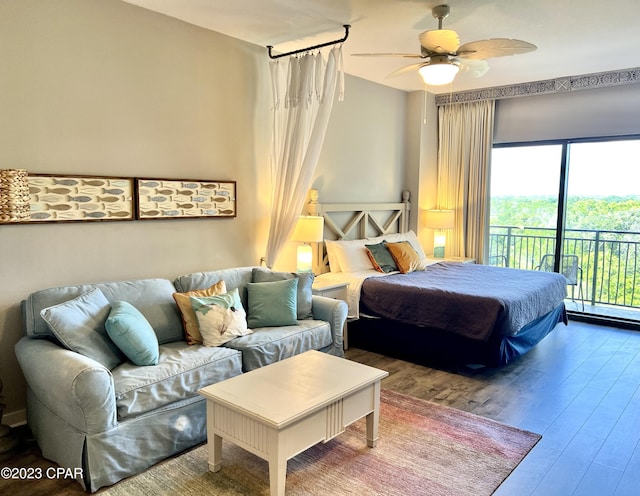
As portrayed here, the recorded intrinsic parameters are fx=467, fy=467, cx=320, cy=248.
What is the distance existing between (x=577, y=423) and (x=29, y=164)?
3799 millimetres

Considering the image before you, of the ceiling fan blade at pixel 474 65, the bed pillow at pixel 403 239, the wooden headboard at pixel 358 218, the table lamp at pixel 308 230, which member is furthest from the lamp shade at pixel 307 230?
the ceiling fan blade at pixel 474 65

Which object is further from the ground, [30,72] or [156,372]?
[30,72]

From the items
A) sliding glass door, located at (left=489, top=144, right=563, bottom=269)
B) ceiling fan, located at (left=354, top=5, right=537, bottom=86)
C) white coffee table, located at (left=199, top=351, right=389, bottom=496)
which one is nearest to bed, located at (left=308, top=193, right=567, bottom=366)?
sliding glass door, located at (left=489, top=144, right=563, bottom=269)

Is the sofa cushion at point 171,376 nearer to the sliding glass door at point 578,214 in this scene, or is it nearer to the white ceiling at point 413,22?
the white ceiling at point 413,22

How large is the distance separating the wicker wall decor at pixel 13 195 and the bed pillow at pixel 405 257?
11.1ft

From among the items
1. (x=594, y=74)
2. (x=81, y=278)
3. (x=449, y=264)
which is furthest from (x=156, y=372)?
(x=594, y=74)

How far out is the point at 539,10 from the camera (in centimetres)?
326

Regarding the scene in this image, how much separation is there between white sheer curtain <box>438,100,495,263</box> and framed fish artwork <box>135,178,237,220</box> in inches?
135

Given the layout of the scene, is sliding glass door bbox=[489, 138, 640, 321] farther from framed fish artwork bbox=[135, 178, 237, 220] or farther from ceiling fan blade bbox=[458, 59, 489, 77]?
framed fish artwork bbox=[135, 178, 237, 220]

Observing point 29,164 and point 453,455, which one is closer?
point 453,455

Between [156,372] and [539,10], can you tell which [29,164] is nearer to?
[156,372]

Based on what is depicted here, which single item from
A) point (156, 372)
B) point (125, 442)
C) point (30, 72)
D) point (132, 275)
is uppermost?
point (30, 72)

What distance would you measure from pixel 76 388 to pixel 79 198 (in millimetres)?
1396

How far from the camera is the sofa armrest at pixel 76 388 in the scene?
216cm
